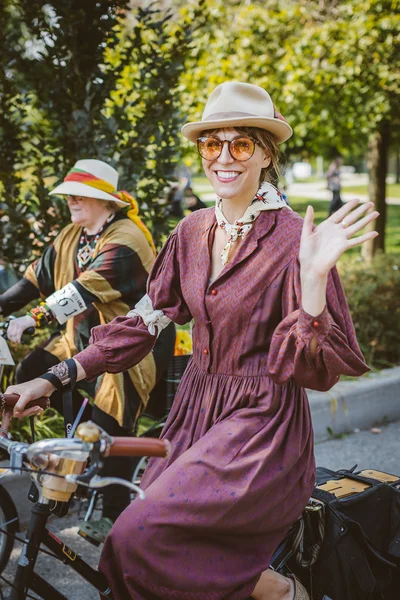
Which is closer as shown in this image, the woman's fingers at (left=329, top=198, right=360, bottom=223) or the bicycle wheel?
the woman's fingers at (left=329, top=198, right=360, bottom=223)

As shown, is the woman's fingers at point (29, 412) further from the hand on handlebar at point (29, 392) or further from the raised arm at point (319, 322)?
the raised arm at point (319, 322)

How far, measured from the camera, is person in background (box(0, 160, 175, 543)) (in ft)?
12.5

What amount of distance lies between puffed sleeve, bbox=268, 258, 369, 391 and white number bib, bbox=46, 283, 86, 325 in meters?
1.57

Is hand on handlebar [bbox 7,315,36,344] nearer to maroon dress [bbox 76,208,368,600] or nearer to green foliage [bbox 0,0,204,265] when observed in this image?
maroon dress [bbox 76,208,368,600]

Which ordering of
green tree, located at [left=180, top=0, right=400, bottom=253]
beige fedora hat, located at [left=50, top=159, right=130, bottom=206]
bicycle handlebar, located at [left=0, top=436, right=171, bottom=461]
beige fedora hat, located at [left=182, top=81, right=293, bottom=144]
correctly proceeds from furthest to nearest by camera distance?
green tree, located at [left=180, top=0, right=400, bottom=253], beige fedora hat, located at [left=50, top=159, right=130, bottom=206], beige fedora hat, located at [left=182, top=81, right=293, bottom=144], bicycle handlebar, located at [left=0, top=436, right=171, bottom=461]

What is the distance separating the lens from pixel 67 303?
3781 millimetres

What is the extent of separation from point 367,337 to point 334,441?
1546 mm

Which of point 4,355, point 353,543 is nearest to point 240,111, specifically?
point 4,355

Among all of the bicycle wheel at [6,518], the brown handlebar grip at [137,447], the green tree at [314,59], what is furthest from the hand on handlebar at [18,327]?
the green tree at [314,59]

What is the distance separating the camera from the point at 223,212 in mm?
2752

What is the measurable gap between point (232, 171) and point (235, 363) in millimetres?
652

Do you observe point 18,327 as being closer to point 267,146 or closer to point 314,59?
point 267,146

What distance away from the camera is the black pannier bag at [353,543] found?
2811mm

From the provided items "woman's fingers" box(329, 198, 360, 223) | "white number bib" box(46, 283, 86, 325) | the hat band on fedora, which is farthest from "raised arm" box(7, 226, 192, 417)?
"white number bib" box(46, 283, 86, 325)
